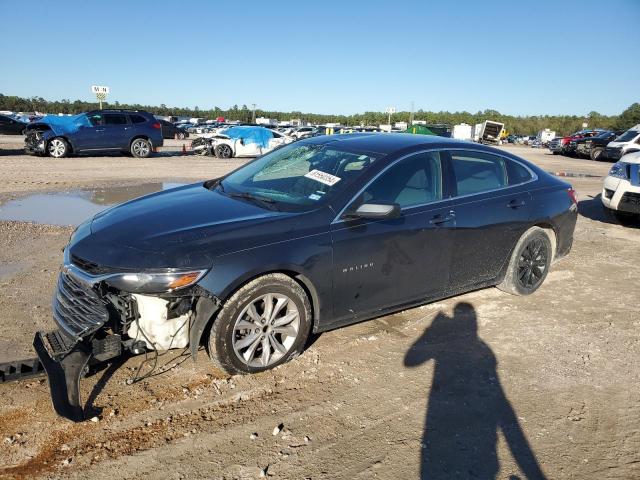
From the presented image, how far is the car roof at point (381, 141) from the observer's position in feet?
14.3

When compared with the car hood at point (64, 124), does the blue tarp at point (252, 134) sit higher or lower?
lower

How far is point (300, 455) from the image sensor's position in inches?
109

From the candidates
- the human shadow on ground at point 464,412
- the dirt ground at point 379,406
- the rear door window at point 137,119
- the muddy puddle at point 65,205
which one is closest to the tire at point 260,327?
the dirt ground at point 379,406

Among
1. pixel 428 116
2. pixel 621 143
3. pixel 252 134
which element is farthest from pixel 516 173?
pixel 428 116

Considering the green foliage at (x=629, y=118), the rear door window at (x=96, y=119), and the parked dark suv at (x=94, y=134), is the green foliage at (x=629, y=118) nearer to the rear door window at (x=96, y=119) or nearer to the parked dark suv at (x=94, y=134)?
the parked dark suv at (x=94, y=134)

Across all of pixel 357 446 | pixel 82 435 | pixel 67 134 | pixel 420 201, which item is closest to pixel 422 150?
pixel 420 201

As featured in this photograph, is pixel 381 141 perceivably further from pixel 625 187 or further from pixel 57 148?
pixel 57 148

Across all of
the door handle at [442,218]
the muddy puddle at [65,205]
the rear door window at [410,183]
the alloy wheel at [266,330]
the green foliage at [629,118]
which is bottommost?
the muddy puddle at [65,205]

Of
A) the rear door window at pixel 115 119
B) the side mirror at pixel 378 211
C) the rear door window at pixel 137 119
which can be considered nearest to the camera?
the side mirror at pixel 378 211

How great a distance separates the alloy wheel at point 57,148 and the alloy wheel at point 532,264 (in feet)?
55.5

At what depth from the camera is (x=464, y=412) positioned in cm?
321

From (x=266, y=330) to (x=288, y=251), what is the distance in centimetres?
58

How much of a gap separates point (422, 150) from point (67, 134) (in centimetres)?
1653

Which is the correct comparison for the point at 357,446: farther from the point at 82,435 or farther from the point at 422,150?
the point at 422,150
